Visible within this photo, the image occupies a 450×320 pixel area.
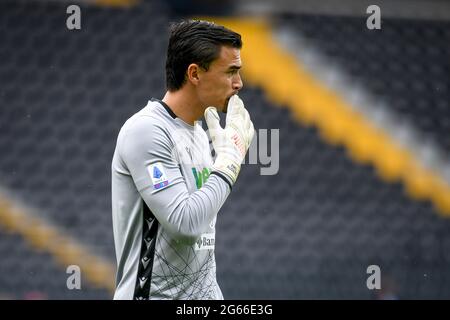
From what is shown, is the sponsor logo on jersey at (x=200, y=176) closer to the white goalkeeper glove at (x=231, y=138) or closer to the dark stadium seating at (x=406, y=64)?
the white goalkeeper glove at (x=231, y=138)

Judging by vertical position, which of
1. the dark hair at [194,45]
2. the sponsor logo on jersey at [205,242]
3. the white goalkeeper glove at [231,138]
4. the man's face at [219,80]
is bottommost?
the sponsor logo on jersey at [205,242]

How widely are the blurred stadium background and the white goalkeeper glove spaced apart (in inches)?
58.1

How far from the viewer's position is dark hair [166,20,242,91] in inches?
58.0

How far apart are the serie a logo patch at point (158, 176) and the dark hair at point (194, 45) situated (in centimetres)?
23

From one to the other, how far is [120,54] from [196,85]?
6.20ft

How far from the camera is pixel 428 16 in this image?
11.3 ft

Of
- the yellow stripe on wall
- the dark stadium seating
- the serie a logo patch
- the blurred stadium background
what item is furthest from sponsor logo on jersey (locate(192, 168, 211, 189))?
the dark stadium seating

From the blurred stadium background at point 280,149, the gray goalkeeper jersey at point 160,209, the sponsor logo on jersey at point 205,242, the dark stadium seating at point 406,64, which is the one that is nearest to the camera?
the gray goalkeeper jersey at point 160,209

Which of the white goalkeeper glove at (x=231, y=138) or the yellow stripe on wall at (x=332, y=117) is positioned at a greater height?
the yellow stripe on wall at (x=332, y=117)

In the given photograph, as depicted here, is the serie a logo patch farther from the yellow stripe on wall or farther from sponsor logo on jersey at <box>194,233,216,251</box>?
the yellow stripe on wall

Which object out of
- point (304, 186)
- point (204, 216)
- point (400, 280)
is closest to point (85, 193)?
point (304, 186)

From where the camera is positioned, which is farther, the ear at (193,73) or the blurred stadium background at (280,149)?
the blurred stadium background at (280,149)

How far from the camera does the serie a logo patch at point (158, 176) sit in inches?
51.7

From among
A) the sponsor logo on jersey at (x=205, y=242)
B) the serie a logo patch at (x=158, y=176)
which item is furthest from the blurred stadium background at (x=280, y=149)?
the serie a logo patch at (x=158, y=176)
